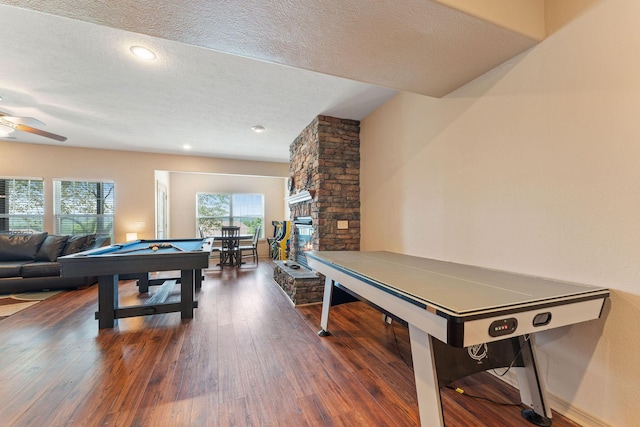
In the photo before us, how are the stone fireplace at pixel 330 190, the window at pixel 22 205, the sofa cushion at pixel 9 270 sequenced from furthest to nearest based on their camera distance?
the window at pixel 22 205 → the sofa cushion at pixel 9 270 → the stone fireplace at pixel 330 190

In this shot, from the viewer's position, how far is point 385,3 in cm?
124

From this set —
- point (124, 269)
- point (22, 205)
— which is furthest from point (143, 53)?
point (22, 205)

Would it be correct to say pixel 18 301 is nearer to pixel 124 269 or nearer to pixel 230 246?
pixel 124 269

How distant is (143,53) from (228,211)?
19.7 ft

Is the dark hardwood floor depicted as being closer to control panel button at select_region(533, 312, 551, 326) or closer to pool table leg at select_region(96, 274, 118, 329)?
pool table leg at select_region(96, 274, 118, 329)

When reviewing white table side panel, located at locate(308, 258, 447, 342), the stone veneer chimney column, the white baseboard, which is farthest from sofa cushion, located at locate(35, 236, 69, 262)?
the white baseboard

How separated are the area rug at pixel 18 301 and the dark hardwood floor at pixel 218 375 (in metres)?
0.33

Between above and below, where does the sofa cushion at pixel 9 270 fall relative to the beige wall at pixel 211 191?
below

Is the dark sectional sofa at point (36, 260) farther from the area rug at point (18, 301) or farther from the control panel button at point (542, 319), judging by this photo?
the control panel button at point (542, 319)

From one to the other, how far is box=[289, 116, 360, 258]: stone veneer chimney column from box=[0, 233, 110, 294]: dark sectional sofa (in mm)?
3991

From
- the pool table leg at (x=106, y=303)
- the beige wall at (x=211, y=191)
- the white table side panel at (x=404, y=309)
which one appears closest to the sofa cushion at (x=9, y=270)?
the pool table leg at (x=106, y=303)

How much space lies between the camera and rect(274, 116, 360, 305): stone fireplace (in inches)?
139

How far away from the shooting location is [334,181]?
3.62 metres

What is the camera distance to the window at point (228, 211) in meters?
7.66
